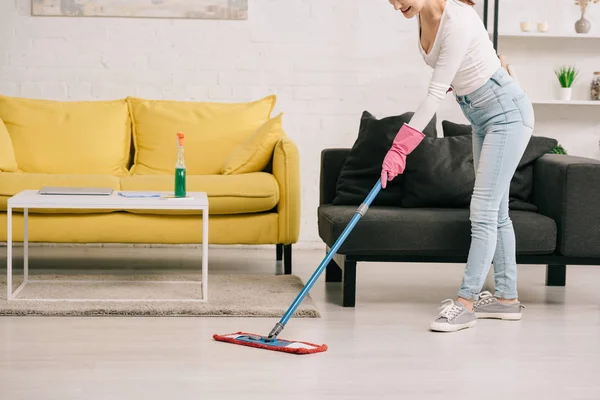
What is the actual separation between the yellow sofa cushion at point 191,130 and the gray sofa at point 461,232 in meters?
1.13

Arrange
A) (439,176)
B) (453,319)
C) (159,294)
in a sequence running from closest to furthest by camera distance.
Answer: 1. (453,319)
2. (159,294)
3. (439,176)

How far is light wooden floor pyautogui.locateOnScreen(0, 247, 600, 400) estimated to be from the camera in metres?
2.36

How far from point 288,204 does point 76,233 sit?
36.0 inches

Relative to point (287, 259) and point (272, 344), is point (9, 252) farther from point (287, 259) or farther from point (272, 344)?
point (287, 259)

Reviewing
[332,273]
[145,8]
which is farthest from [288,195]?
[145,8]

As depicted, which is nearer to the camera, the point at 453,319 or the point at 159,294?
the point at 453,319

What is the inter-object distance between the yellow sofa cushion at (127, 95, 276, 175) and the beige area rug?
645 millimetres

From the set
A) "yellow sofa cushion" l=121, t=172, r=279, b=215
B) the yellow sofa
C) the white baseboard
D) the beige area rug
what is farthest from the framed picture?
the beige area rug

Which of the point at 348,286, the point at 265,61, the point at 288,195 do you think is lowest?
the point at 348,286

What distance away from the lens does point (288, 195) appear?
407 cm

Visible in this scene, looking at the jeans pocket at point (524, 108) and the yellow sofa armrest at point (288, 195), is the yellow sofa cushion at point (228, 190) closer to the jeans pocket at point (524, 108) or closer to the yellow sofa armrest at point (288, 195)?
the yellow sofa armrest at point (288, 195)

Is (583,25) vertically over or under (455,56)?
over

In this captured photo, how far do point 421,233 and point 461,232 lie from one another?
153 millimetres

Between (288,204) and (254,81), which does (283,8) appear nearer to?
(254,81)
